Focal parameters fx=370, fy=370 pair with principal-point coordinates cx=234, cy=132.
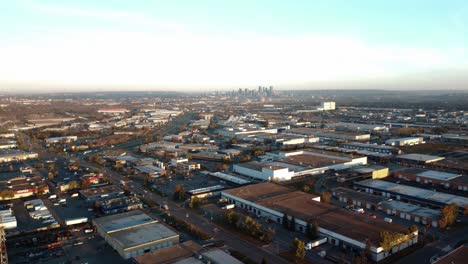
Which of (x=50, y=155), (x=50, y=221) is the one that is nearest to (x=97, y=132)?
(x=50, y=155)

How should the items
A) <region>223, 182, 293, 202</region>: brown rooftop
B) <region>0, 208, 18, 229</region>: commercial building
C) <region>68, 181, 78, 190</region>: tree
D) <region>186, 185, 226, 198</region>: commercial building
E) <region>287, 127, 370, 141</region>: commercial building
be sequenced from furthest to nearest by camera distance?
<region>287, 127, 370, 141</region>: commercial building < <region>68, 181, 78, 190</region>: tree < <region>186, 185, 226, 198</region>: commercial building < <region>223, 182, 293, 202</region>: brown rooftop < <region>0, 208, 18, 229</region>: commercial building

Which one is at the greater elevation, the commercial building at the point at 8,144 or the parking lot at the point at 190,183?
the parking lot at the point at 190,183

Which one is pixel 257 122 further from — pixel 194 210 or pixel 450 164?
pixel 194 210

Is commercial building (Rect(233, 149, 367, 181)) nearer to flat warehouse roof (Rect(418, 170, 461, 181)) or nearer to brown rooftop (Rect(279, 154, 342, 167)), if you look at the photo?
brown rooftop (Rect(279, 154, 342, 167))

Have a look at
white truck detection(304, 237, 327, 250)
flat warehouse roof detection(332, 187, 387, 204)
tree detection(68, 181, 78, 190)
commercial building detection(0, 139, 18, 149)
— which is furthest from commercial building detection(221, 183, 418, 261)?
commercial building detection(0, 139, 18, 149)

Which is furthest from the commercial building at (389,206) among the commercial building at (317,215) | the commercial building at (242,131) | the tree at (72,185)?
the commercial building at (242,131)

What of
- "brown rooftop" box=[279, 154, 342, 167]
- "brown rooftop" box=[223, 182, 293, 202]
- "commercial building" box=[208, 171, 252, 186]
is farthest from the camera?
"brown rooftop" box=[279, 154, 342, 167]

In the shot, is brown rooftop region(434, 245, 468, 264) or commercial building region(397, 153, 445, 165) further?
commercial building region(397, 153, 445, 165)

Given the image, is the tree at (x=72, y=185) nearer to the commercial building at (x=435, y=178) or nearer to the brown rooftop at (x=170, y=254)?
the brown rooftop at (x=170, y=254)
